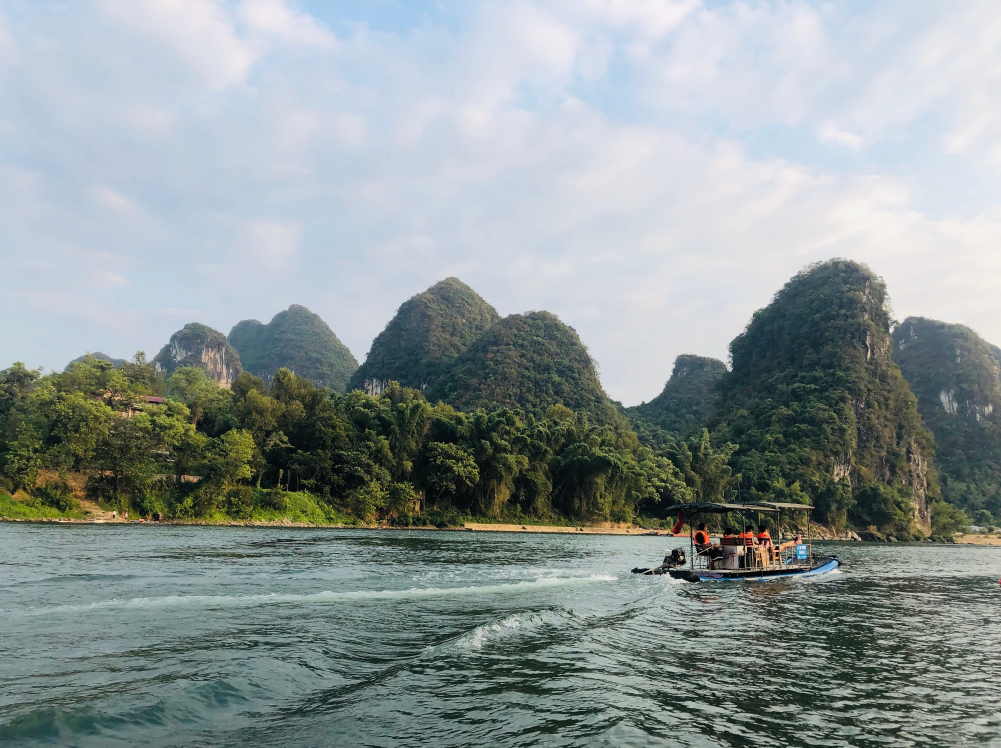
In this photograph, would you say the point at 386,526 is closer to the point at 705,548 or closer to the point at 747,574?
the point at 705,548

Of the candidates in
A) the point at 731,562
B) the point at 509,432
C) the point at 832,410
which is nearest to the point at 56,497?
the point at 509,432

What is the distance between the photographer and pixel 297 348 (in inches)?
6545

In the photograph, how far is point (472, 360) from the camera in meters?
112

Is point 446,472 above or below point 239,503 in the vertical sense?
above

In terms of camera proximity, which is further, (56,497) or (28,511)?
(56,497)

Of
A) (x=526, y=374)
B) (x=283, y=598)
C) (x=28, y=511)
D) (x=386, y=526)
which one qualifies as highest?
(x=526, y=374)

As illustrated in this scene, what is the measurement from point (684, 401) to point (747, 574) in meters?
120

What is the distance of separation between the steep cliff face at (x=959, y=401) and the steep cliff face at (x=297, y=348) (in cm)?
12817

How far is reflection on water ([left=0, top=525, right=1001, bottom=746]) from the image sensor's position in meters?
6.07

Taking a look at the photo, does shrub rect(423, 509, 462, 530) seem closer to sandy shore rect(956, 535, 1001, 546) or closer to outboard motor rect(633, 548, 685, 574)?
outboard motor rect(633, 548, 685, 574)

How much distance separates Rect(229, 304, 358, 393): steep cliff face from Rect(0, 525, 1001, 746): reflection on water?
13882cm

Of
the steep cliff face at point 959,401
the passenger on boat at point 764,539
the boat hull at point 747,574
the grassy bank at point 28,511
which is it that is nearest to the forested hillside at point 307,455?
the grassy bank at point 28,511

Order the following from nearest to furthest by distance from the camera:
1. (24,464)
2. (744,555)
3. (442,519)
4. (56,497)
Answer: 1. (744,555)
2. (24,464)
3. (56,497)
4. (442,519)

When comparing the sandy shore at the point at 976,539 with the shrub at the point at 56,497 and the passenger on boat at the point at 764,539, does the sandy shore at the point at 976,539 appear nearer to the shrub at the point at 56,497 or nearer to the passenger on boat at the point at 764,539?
the passenger on boat at the point at 764,539
